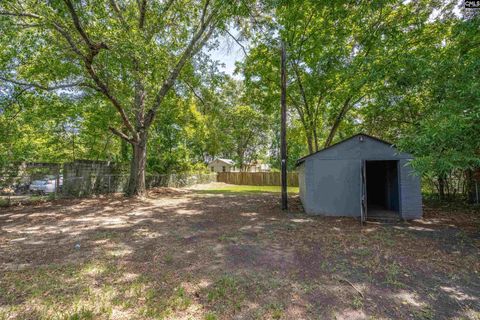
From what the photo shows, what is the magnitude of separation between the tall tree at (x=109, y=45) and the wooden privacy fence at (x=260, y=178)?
47.6 ft

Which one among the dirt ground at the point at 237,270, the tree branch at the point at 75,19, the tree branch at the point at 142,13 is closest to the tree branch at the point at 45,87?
the tree branch at the point at 75,19

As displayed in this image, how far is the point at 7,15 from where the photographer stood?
658 cm

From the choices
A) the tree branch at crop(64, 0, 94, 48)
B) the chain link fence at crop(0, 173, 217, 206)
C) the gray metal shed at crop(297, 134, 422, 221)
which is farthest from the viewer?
the chain link fence at crop(0, 173, 217, 206)

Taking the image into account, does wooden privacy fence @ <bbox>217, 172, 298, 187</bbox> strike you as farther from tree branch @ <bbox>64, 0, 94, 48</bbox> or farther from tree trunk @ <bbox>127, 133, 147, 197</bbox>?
tree branch @ <bbox>64, 0, 94, 48</bbox>

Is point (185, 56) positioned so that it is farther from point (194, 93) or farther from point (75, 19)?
point (75, 19)

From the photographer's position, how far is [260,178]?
24344 mm

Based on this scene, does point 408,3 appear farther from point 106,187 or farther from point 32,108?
point 106,187

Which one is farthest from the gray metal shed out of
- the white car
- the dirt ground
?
the white car

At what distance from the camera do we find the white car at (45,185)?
9.39 metres

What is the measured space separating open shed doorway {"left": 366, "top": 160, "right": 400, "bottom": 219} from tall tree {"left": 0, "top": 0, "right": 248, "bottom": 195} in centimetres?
849

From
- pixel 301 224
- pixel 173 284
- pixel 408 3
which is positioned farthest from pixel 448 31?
pixel 173 284

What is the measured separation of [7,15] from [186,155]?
14.0 metres

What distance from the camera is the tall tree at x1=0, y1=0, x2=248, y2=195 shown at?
6.73 meters

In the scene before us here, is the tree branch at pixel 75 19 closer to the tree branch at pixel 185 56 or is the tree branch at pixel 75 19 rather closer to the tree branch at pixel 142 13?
the tree branch at pixel 185 56
